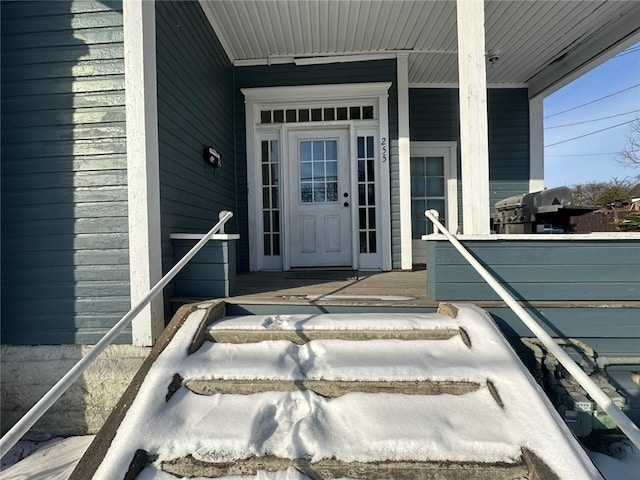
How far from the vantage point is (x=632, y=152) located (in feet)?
39.1

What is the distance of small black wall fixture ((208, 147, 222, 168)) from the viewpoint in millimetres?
3223

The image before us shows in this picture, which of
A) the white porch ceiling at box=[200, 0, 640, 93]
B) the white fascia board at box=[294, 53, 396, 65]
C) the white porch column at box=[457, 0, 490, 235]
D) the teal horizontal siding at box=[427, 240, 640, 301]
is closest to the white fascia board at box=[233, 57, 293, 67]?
the white porch ceiling at box=[200, 0, 640, 93]

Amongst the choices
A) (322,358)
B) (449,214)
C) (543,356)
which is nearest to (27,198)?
(322,358)

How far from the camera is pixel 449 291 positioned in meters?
2.22

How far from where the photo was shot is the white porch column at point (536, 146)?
477 cm

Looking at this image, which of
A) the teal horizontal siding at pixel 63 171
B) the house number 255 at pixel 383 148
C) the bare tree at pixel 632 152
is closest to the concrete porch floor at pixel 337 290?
the teal horizontal siding at pixel 63 171

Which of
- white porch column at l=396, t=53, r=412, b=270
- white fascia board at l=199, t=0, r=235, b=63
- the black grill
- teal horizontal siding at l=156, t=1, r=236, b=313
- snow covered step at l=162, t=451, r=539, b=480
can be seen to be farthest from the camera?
white porch column at l=396, t=53, r=412, b=270

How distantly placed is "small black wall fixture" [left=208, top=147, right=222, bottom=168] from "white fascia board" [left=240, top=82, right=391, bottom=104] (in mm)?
1172

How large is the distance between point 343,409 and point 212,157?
109 inches

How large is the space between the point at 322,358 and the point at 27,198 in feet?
7.85

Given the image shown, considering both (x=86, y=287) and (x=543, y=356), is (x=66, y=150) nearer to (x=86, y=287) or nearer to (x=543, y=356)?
(x=86, y=287)

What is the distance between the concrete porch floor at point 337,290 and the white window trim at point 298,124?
81 cm

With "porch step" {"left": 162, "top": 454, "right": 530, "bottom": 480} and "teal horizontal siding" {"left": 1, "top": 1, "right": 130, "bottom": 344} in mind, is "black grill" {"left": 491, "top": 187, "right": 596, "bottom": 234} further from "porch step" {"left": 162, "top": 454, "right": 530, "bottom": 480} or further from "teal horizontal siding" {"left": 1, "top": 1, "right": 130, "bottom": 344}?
"teal horizontal siding" {"left": 1, "top": 1, "right": 130, "bottom": 344}

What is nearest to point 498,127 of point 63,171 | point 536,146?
point 536,146
